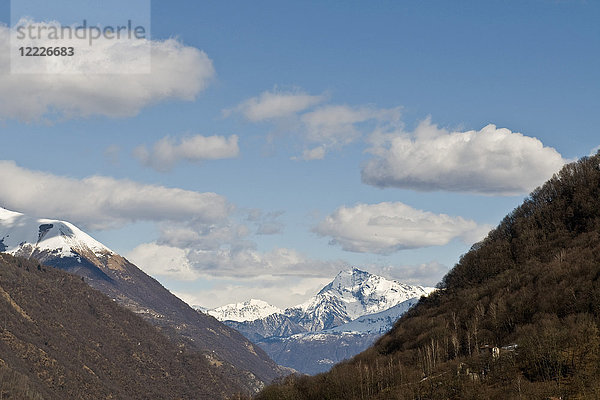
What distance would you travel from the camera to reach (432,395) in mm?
196625

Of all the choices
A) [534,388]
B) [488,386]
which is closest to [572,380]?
[534,388]

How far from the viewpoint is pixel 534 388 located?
175 m

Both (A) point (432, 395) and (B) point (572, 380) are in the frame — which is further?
(A) point (432, 395)

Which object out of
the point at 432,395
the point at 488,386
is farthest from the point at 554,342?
the point at 432,395

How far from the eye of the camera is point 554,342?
630 feet

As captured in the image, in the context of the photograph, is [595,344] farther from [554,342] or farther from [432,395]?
[432,395]

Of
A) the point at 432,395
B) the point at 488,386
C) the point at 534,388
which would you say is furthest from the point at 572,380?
the point at 432,395

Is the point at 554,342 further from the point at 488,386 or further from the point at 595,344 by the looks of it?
the point at 488,386

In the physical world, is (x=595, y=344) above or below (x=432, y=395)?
above

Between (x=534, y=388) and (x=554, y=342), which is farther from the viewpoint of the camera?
(x=554, y=342)

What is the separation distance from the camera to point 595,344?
188 m

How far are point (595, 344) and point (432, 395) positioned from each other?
4819 centimetres

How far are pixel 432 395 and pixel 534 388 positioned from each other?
32152 mm

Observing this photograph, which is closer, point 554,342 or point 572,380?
point 572,380
